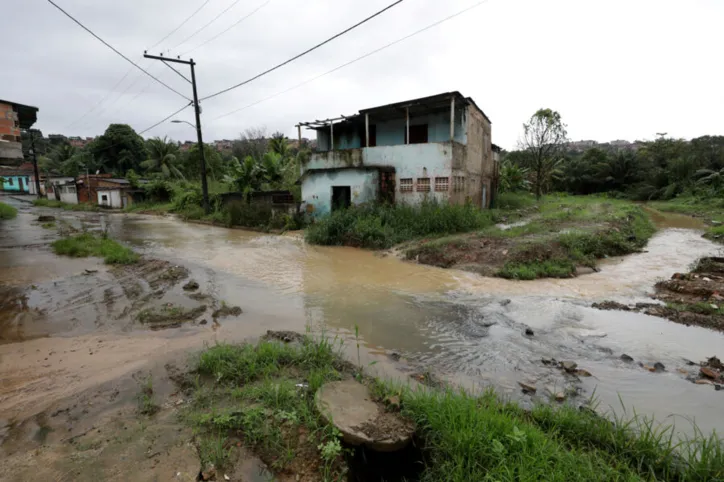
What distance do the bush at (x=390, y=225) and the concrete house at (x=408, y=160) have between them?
3.97ft

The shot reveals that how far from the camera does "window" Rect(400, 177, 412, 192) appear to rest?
1508 centimetres

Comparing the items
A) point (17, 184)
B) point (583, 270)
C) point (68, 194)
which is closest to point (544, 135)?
point (583, 270)

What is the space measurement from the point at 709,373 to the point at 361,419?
3.97 metres

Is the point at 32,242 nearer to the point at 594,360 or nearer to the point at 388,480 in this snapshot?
the point at 388,480

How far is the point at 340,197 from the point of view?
16.2 metres

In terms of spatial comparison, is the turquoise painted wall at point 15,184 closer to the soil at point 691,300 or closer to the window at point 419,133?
the window at point 419,133

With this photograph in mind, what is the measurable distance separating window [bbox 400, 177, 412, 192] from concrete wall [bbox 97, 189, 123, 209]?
3032 cm

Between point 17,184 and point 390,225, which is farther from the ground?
point 17,184

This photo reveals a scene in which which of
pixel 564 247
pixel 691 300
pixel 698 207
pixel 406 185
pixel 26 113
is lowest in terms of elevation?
pixel 691 300

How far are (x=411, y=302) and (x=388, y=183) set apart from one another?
9.47m

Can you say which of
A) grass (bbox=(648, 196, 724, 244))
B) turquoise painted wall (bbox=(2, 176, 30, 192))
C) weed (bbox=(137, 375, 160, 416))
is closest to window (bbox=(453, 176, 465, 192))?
grass (bbox=(648, 196, 724, 244))

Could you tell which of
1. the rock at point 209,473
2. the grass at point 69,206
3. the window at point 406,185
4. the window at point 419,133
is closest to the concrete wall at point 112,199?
the grass at point 69,206

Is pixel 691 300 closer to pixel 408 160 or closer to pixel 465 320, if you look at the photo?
pixel 465 320

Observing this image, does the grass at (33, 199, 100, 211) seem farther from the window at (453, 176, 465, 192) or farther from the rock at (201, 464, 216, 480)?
the rock at (201, 464, 216, 480)
